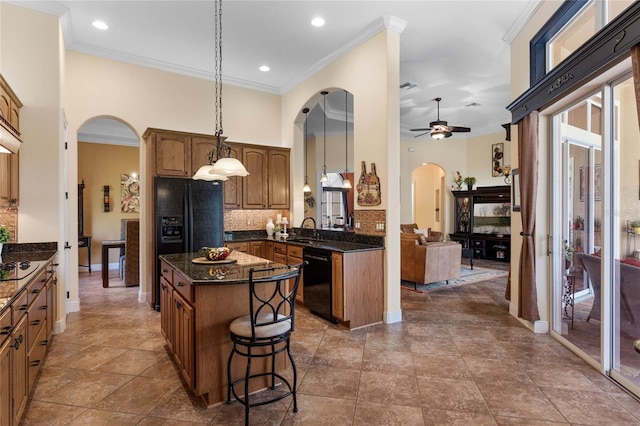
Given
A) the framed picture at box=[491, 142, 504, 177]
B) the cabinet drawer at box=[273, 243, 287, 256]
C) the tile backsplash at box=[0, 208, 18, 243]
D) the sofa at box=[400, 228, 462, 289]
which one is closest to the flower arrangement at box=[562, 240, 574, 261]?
the sofa at box=[400, 228, 462, 289]

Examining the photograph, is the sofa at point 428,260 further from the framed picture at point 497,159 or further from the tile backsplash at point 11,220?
the tile backsplash at point 11,220

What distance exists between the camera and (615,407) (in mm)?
2314

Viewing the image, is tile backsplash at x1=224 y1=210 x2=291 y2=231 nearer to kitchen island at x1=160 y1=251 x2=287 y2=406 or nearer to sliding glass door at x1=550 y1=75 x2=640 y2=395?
kitchen island at x1=160 y1=251 x2=287 y2=406

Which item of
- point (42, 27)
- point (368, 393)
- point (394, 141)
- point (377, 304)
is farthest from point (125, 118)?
point (368, 393)

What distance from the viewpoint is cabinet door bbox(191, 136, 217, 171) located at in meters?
5.00

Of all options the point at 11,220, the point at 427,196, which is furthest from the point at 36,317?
the point at 427,196

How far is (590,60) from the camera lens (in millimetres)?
2654

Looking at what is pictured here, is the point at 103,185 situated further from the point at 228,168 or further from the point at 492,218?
the point at 492,218

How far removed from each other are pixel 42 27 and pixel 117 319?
11.3 feet

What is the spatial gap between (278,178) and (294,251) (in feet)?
5.77

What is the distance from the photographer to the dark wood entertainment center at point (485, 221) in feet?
27.9

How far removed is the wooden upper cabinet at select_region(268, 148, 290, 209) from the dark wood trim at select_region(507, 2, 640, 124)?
12.2 ft

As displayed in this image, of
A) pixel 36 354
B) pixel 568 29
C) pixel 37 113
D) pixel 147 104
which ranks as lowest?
pixel 36 354

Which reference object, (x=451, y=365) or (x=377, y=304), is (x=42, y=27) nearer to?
(x=377, y=304)
